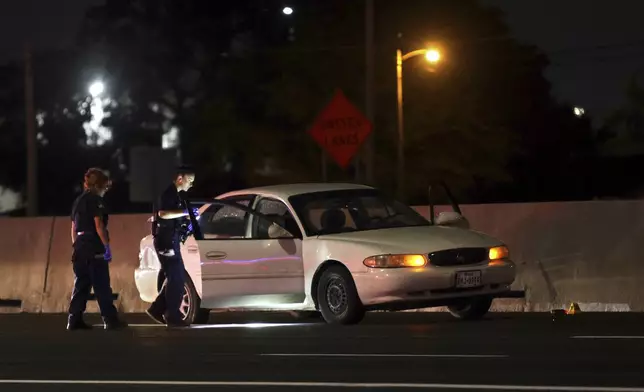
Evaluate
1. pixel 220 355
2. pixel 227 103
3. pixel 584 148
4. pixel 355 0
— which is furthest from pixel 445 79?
pixel 220 355

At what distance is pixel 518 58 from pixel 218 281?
36.9 m

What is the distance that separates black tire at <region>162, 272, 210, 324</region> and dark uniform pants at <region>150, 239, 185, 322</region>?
Answer: 0.14m

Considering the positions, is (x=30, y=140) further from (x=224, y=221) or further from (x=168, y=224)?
(x=168, y=224)

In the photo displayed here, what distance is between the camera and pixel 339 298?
1271cm

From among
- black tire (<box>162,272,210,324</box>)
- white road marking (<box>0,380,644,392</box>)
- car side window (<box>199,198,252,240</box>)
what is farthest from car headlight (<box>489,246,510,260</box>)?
white road marking (<box>0,380,644,392</box>)

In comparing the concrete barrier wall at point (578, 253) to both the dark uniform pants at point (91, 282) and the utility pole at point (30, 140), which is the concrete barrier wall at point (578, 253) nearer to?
the dark uniform pants at point (91, 282)

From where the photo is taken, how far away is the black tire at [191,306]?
533 inches

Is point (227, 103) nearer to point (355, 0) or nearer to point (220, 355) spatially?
point (355, 0)

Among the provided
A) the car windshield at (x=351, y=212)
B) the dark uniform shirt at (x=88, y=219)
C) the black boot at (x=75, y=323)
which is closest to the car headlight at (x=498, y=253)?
the car windshield at (x=351, y=212)

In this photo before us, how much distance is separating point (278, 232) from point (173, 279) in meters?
1.20

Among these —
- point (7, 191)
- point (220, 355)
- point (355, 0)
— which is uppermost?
point (355, 0)

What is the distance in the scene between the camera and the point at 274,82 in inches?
1783

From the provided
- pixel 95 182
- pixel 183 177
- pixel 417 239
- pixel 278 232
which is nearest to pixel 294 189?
pixel 278 232

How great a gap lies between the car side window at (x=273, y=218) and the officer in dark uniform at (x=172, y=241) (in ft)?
2.49
